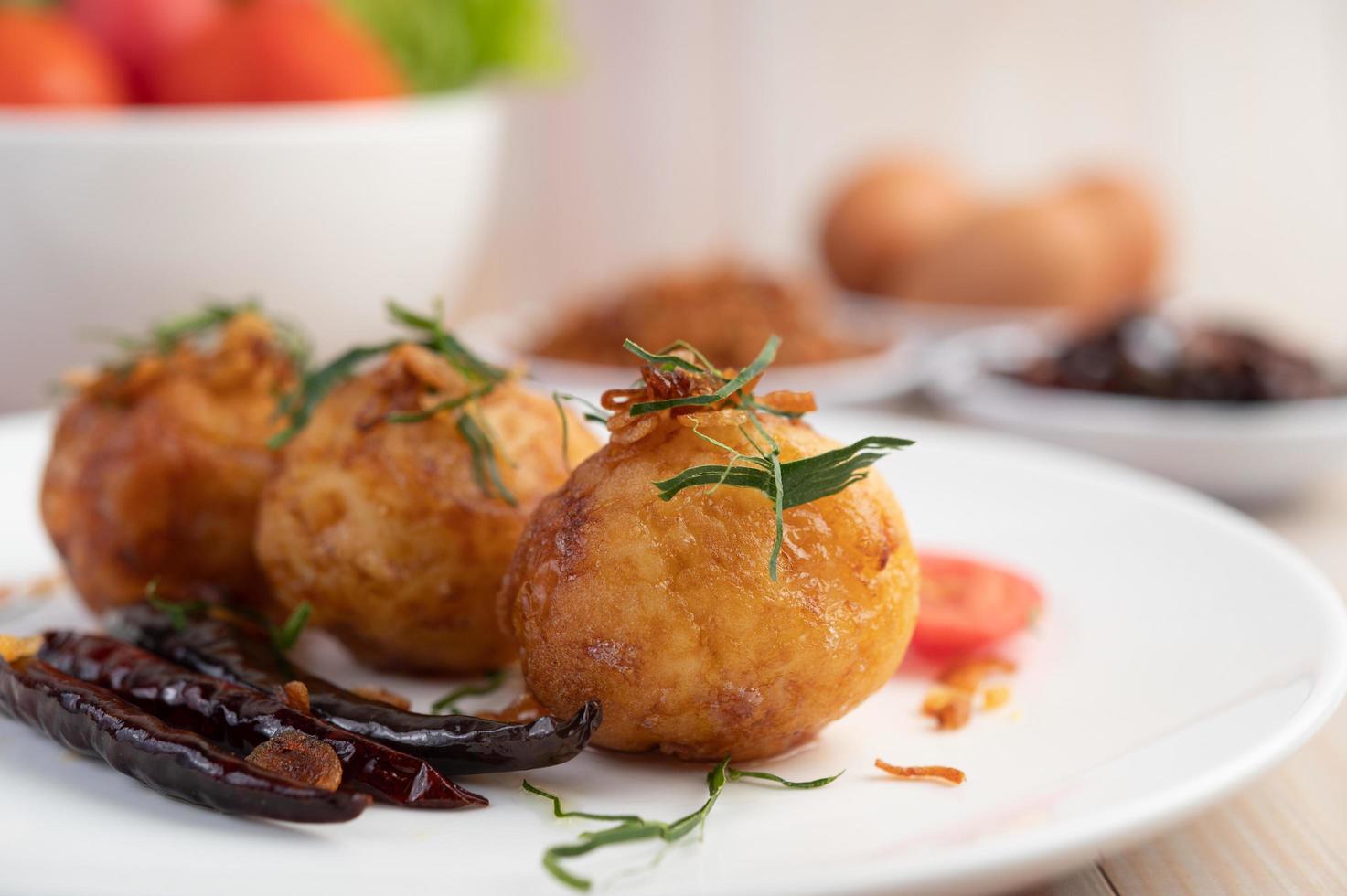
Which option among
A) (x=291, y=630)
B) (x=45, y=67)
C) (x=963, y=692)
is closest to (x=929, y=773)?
(x=963, y=692)

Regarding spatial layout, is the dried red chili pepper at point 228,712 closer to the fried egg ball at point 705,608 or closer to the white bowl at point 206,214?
the fried egg ball at point 705,608

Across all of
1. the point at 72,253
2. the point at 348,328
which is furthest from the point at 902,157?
the point at 72,253

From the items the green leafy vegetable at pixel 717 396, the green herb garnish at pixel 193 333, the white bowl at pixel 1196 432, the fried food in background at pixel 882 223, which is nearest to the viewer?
the green leafy vegetable at pixel 717 396

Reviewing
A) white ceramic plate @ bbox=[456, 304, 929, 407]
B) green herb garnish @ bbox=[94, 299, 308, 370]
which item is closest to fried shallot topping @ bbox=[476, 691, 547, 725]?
green herb garnish @ bbox=[94, 299, 308, 370]

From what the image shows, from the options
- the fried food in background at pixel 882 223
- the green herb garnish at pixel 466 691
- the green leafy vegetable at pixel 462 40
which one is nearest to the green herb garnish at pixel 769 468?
the green herb garnish at pixel 466 691

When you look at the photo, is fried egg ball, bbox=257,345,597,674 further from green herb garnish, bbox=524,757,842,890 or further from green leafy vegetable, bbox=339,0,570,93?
green leafy vegetable, bbox=339,0,570,93

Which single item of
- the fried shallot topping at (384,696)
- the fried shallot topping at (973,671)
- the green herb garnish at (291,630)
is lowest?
the fried shallot topping at (973,671)
